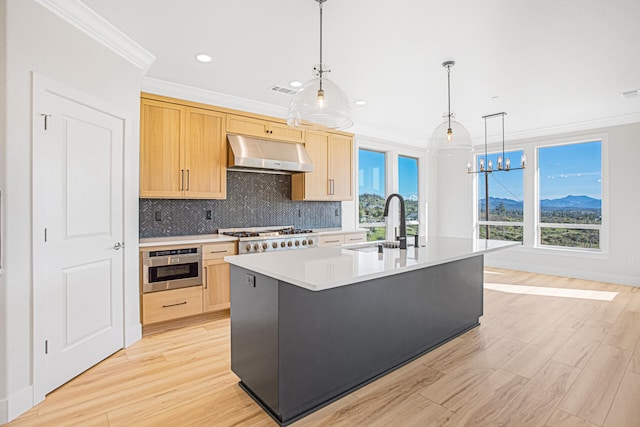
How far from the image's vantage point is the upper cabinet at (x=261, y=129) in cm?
410

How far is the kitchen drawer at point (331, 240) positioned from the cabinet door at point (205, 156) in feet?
4.72

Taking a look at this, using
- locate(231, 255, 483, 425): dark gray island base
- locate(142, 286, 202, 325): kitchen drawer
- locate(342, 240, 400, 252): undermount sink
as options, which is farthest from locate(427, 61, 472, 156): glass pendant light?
locate(142, 286, 202, 325): kitchen drawer

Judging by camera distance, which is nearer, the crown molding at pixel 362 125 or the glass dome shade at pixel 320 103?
the glass dome shade at pixel 320 103

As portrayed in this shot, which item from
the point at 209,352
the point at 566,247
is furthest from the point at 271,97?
the point at 566,247

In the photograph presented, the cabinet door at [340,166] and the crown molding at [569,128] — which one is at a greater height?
the crown molding at [569,128]

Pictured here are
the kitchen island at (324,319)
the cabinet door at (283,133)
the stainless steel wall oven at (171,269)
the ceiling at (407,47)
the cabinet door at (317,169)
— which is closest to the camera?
the kitchen island at (324,319)

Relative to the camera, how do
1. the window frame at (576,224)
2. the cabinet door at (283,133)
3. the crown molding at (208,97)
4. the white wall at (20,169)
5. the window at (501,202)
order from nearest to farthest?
the white wall at (20,169), the crown molding at (208,97), the cabinet door at (283,133), the window frame at (576,224), the window at (501,202)

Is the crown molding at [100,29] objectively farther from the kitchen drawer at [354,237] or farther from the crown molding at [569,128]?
the crown molding at [569,128]

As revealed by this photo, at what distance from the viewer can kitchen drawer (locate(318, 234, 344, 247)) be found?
457 centimetres

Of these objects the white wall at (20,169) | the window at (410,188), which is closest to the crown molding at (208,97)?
the white wall at (20,169)

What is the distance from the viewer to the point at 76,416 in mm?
1987

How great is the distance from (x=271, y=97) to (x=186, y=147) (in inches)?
48.6

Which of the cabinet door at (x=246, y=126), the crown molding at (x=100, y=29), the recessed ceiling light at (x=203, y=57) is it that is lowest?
the cabinet door at (x=246, y=126)

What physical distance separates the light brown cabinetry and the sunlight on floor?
12.8ft
